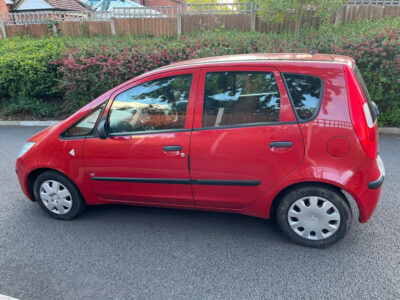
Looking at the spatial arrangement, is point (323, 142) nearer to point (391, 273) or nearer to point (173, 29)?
point (391, 273)

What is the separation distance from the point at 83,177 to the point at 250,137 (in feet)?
6.26

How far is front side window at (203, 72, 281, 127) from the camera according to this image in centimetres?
299

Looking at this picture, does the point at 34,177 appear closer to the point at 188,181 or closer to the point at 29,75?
the point at 188,181

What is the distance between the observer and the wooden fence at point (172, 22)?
1064 cm

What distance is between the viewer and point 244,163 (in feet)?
9.98

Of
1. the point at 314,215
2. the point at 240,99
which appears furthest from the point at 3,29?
the point at 314,215

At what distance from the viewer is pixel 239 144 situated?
119 inches

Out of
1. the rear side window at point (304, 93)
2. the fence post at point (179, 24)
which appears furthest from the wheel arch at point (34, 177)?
the fence post at point (179, 24)

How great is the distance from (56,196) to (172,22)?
388 inches

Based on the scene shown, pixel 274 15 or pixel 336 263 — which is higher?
pixel 274 15

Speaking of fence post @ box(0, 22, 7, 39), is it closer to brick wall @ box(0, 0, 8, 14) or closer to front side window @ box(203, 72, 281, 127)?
brick wall @ box(0, 0, 8, 14)

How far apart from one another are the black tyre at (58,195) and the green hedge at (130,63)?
466cm

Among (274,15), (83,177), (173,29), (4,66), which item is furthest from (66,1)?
(83,177)

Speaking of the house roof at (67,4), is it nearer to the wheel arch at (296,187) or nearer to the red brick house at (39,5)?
the red brick house at (39,5)
